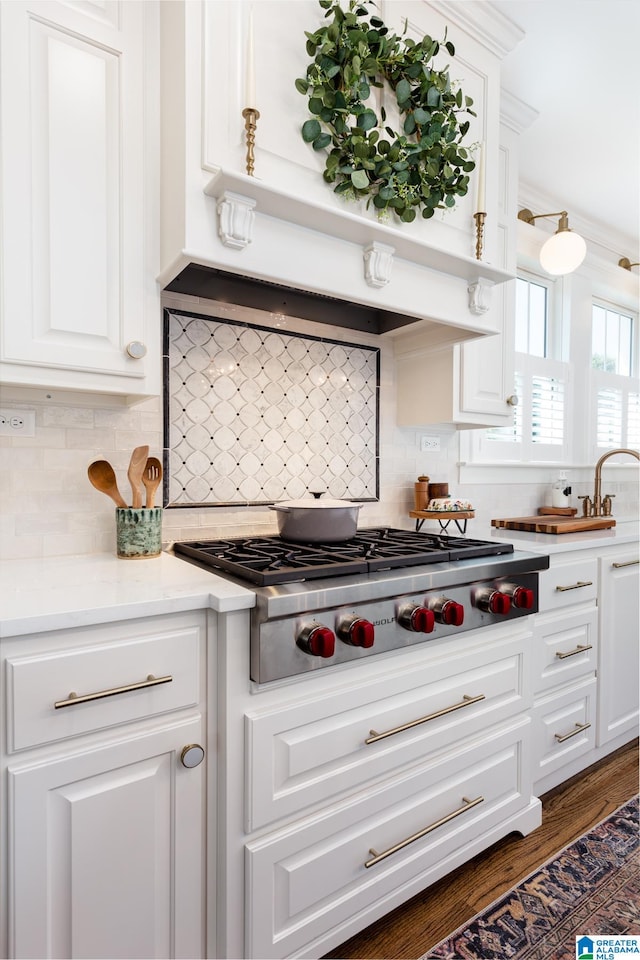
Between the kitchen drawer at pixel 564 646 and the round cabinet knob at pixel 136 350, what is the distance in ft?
5.09

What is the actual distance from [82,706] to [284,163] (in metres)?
1.39

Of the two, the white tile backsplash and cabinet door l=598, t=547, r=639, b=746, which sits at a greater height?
the white tile backsplash

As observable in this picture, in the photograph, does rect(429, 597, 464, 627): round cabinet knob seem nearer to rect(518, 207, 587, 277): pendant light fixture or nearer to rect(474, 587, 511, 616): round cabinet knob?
rect(474, 587, 511, 616): round cabinet knob

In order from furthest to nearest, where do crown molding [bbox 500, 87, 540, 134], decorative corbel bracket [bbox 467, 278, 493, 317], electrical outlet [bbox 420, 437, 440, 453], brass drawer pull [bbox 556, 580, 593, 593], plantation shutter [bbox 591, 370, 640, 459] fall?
plantation shutter [bbox 591, 370, 640, 459] → electrical outlet [bbox 420, 437, 440, 453] → crown molding [bbox 500, 87, 540, 134] → brass drawer pull [bbox 556, 580, 593, 593] → decorative corbel bracket [bbox 467, 278, 493, 317]

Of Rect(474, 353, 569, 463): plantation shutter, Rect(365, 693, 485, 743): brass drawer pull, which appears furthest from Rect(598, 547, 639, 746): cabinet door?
Rect(365, 693, 485, 743): brass drawer pull

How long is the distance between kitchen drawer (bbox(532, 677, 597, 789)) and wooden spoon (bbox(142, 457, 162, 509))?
1.49 metres

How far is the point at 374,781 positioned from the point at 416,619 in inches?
16.5

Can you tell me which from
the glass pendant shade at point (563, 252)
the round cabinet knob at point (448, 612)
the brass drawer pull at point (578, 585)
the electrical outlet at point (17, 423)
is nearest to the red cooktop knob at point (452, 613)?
the round cabinet knob at point (448, 612)

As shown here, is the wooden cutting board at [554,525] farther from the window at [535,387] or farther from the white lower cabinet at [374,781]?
the white lower cabinet at [374,781]

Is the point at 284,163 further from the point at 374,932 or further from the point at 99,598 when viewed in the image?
the point at 374,932

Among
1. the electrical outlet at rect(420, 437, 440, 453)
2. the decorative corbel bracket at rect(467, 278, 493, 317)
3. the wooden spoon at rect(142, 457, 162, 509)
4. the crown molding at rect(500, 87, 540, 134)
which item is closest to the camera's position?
the wooden spoon at rect(142, 457, 162, 509)

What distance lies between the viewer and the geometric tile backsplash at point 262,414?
5.56 ft

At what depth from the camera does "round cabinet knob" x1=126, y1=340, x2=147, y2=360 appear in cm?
132

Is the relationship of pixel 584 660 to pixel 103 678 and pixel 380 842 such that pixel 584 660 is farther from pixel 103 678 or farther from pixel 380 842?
pixel 103 678
